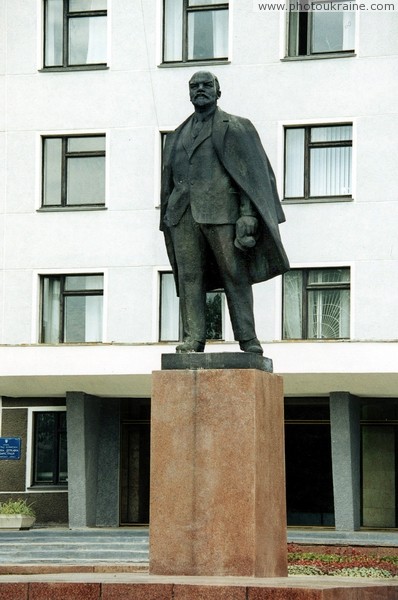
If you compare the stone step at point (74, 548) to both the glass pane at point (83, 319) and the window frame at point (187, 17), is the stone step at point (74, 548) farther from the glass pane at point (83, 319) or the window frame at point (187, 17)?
the window frame at point (187, 17)

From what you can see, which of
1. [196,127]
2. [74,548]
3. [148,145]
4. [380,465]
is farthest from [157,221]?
[196,127]

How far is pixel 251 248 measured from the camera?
1559 centimetres

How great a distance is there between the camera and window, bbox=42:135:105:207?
38.4 meters

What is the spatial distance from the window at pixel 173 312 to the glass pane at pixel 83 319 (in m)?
1.36

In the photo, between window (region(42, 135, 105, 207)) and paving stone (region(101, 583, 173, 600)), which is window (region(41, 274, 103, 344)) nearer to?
window (region(42, 135, 105, 207))

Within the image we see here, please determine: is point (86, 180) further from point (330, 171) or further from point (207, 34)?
point (330, 171)

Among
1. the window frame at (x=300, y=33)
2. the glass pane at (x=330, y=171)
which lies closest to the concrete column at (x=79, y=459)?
the glass pane at (x=330, y=171)

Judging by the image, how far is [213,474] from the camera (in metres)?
14.9

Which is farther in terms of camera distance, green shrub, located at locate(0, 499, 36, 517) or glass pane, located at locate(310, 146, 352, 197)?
green shrub, located at locate(0, 499, 36, 517)

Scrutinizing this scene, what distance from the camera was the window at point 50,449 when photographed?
133 feet

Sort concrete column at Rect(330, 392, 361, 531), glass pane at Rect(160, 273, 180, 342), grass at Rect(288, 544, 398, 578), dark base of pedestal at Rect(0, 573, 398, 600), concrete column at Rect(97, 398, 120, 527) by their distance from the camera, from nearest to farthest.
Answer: dark base of pedestal at Rect(0, 573, 398, 600) < grass at Rect(288, 544, 398, 578) < concrete column at Rect(330, 392, 361, 531) < glass pane at Rect(160, 273, 180, 342) < concrete column at Rect(97, 398, 120, 527)

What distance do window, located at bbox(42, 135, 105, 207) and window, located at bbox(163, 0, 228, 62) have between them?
2416mm

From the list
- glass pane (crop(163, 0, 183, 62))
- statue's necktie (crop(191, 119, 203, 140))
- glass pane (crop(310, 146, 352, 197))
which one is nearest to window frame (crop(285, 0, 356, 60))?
glass pane (crop(310, 146, 352, 197))

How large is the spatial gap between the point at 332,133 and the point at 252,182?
2173 cm
